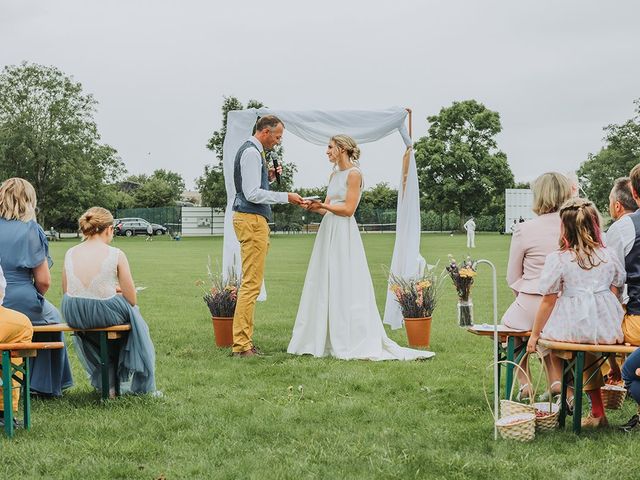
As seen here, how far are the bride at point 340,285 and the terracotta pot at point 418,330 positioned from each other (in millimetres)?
500

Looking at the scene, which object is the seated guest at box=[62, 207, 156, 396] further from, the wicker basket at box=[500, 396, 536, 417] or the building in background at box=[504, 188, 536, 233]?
the building in background at box=[504, 188, 536, 233]

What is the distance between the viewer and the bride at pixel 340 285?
8242 mm

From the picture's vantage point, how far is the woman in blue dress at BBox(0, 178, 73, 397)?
5.80 m

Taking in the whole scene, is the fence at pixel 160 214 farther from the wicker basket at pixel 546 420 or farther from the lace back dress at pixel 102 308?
the wicker basket at pixel 546 420

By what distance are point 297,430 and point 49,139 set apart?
61.7 m

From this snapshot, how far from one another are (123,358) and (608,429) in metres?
3.65

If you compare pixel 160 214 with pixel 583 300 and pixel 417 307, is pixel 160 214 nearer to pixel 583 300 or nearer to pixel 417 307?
pixel 417 307

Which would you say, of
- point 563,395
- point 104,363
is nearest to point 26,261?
point 104,363

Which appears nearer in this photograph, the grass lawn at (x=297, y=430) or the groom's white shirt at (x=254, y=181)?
the grass lawn at (x=297, y=430)

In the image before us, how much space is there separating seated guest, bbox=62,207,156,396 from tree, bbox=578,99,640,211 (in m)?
56.9

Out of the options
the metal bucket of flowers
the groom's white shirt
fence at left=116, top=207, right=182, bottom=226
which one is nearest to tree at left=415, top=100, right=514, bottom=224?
fence at left=116, top=207, right=182, bottom=226

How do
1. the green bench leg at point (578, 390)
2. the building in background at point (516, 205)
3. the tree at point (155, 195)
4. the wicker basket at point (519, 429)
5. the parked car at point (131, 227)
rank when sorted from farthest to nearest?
the tree at point (155, 195), the parked car at point (131, 227), the building in background at point (516, 205), the green bench leg at point (578, 390), the wicker basket at point (519, 429)

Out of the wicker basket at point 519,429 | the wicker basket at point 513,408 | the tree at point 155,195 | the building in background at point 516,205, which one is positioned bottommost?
the wicker basket at point 519,429

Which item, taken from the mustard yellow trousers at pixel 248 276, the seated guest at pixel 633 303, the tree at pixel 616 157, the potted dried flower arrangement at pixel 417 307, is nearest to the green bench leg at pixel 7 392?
the mustard yellow trousers at pixel 248 276
